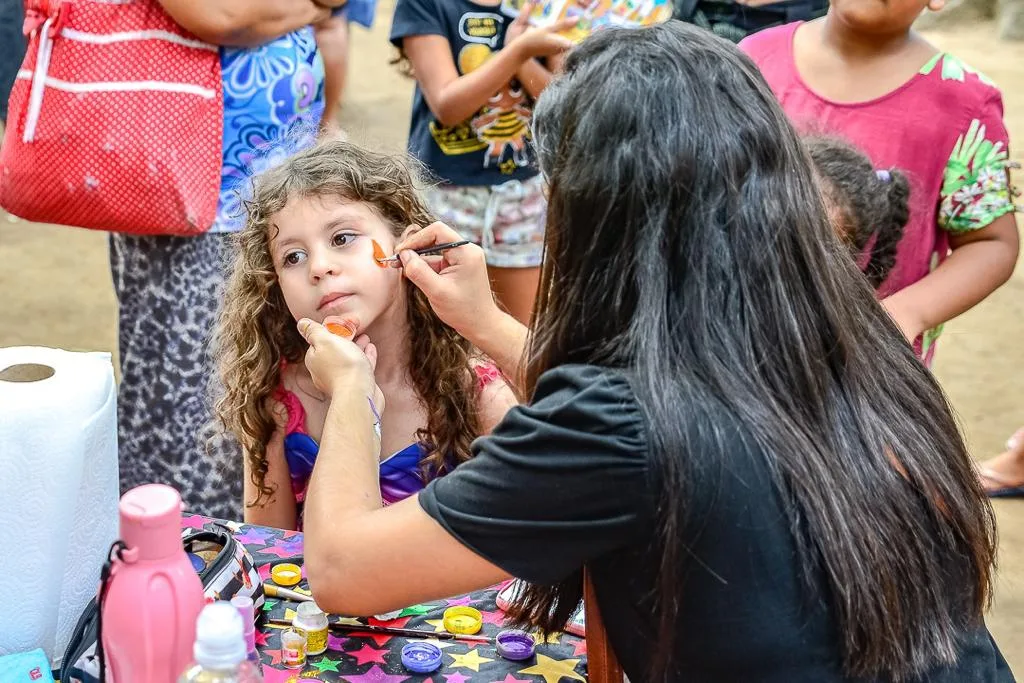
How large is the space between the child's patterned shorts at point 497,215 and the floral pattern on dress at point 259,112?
0.54 m

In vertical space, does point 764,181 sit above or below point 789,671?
above

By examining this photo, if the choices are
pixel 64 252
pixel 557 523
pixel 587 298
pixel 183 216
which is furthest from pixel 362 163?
pixel 64 252

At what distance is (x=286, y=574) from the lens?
1.62 metres

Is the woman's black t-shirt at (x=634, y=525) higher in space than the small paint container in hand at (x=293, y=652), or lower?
higher

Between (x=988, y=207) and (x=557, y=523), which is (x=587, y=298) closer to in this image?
(x=557, y=523)

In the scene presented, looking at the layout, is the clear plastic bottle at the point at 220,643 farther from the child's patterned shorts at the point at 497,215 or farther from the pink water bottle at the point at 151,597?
the child's patterned shorts at the point at 497,215

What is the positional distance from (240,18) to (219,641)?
1526 mm

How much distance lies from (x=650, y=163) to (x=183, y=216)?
139 cm

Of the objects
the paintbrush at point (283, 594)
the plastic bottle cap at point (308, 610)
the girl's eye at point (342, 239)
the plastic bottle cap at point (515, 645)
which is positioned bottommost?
the paintbrush at point (283, 594)

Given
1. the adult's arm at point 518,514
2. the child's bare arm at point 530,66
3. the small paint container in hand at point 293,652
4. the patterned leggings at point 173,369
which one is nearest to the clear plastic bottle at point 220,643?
the adult's arm at point 518,514

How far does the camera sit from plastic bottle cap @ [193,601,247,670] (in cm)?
102

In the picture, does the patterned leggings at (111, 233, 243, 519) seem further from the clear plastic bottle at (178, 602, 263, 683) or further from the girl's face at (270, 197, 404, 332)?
the clear plastic bottle at (178, 602, 263, 683)

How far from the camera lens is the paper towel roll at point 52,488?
4.39ft

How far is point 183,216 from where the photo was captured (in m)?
2.30
